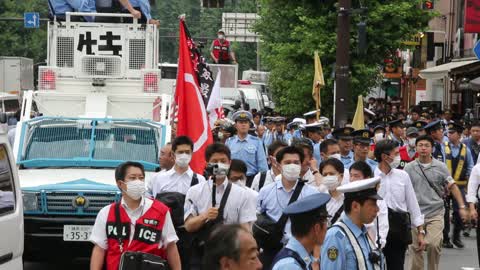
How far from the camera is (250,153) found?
638 inches

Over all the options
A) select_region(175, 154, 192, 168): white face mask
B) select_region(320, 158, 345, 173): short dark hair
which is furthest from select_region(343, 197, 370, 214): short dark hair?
select_region(175, 154, 192, 168): white face mask

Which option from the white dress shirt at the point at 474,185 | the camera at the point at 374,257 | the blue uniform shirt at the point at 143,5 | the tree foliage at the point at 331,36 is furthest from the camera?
the tree foliage at the point at 331,36

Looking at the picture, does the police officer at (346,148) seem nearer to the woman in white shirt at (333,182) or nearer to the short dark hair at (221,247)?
the woman in white shirt at (333,182)

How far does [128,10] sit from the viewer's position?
18.0m

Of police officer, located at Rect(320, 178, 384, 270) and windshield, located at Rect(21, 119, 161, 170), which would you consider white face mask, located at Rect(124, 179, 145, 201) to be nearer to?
police officer, located at Rect(320, 178, 384, 270)

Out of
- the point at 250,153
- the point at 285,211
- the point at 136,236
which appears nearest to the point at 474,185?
the point at 250,153

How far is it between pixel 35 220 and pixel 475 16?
13963 millimetres

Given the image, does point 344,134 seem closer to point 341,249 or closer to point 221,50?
point 341,249

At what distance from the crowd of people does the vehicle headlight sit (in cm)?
161

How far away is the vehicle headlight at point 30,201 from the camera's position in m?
12.7

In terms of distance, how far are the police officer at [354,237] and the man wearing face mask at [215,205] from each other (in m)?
2.25

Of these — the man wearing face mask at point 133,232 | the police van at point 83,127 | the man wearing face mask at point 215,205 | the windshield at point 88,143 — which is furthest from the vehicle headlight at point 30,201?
the man wearing face mask at point 133,232

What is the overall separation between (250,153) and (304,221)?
9891 mm

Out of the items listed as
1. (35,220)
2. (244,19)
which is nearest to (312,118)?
(35,220)
